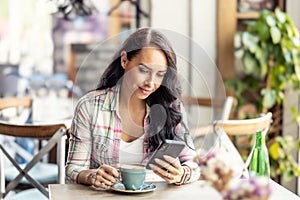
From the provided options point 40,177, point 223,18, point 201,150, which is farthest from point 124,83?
point 223,18

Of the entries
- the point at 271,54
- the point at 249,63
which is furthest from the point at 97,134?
the point at 271,54

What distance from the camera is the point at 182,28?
423 centimetres

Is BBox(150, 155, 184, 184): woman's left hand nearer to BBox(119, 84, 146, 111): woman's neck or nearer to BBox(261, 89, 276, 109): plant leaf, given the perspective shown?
BBox(119, 84, 146, 111): woman's neck

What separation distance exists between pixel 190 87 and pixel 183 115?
0.33 ft

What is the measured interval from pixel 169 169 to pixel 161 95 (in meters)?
0.22

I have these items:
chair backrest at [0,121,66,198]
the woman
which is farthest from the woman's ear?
chair backrest at [0,121,66,198]

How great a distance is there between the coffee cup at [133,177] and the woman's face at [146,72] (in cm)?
22

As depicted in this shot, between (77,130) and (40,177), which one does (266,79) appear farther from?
(77,130)

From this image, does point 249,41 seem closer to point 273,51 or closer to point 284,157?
point 273,51

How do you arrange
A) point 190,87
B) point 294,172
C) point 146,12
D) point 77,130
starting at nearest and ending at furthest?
point 190,87 < point 77,130 < point 294,172 < point 146,12

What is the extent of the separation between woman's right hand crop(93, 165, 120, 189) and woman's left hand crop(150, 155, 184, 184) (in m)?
0.13

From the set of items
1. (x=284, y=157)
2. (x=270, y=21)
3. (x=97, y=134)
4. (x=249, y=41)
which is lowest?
(x=284, y=157)

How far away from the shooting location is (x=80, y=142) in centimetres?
199

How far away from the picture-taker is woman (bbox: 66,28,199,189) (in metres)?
1.87
